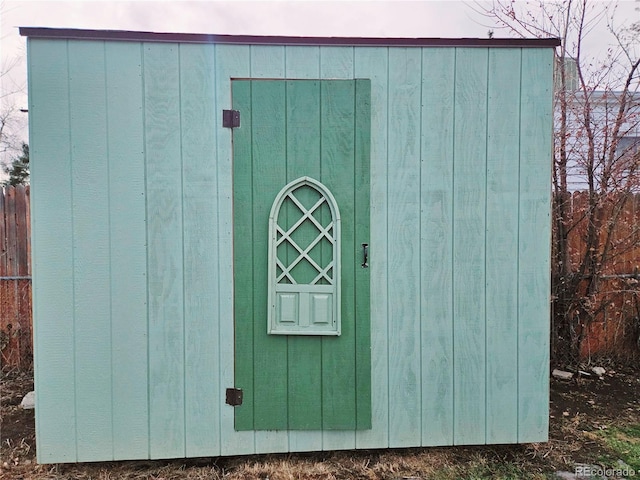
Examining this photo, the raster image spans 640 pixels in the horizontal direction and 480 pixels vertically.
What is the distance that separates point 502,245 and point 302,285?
3.92 ft

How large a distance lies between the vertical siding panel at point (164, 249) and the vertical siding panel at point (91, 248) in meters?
0.24

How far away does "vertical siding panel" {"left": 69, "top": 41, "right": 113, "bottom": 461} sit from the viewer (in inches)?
79.9

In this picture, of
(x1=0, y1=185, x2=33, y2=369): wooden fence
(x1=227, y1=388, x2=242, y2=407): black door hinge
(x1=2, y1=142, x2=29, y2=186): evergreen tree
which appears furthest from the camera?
(x1=2, y1=142, x2=29, y2=186): evergreen tree

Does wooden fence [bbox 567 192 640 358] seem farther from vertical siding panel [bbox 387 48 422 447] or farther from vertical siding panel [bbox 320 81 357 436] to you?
vertical siding panel [bbox 320 81 357 436]

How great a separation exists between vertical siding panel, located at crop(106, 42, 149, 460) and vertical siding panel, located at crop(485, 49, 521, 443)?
78.2 inches

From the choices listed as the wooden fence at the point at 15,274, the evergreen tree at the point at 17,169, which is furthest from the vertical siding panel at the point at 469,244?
the evergreen tree at the point at 17,169

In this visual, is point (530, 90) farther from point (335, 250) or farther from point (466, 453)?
point (466, 453)

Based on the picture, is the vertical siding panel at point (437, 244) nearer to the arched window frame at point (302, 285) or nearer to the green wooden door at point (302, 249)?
the green wooden door at point (302, 249)

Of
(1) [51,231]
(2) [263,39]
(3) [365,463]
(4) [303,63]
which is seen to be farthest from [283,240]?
(3) [365,463]

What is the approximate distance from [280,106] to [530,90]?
1.45 meters

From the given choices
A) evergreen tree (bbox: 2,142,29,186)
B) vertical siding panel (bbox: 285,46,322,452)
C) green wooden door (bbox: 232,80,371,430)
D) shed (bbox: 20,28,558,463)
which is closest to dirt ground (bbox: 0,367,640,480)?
A: shed (bbox: 20,28,558,463)

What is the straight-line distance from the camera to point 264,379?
2.11m

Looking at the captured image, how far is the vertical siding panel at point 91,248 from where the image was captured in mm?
2029

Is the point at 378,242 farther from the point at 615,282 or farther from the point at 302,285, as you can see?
the point at 615,282
